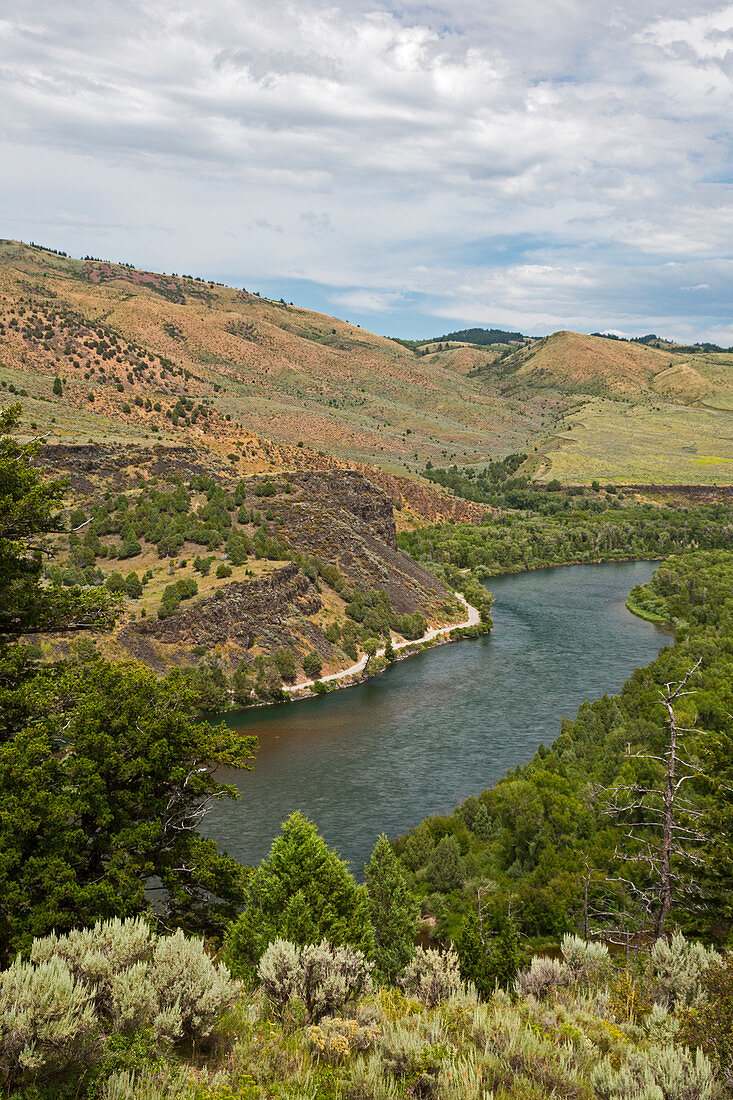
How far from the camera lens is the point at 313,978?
1162 cm

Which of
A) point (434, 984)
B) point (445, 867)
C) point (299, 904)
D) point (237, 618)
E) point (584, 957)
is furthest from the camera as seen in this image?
point (237, 618)

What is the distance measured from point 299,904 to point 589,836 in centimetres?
2370

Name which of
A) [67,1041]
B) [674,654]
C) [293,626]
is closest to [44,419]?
[293,626]

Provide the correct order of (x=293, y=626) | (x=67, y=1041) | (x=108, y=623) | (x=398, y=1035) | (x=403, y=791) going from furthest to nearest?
(x=293, y=626) < (x=403, y=791) < (x=108, y=623) < (x=398, y=1035) < (x=67, y=1041)

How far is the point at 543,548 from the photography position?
482 feet

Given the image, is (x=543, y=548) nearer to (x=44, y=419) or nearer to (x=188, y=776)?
(x=44, y=419)

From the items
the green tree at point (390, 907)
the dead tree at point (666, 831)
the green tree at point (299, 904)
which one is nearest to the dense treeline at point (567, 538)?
the dead tree at point (666, 831)

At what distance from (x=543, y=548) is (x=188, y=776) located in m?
134

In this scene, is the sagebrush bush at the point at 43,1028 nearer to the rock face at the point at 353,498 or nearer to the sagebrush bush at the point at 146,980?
the sagebrush bush at the point at 146,980

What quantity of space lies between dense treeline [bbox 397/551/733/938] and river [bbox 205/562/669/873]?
4878mm

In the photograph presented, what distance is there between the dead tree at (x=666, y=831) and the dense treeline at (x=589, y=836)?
0.28 m

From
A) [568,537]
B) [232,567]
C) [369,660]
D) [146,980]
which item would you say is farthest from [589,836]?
[568,537]

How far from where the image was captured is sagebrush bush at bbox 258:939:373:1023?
11.1 meters

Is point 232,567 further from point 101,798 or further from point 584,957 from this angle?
point 584,957
